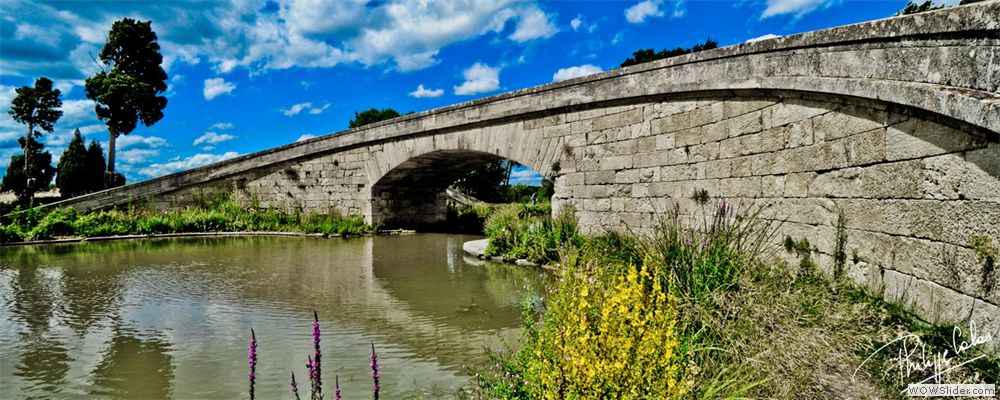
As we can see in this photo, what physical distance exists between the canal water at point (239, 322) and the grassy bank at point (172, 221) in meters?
3.85

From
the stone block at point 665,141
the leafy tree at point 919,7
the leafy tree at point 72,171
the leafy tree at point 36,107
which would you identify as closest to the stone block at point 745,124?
the stone block at point 665,141

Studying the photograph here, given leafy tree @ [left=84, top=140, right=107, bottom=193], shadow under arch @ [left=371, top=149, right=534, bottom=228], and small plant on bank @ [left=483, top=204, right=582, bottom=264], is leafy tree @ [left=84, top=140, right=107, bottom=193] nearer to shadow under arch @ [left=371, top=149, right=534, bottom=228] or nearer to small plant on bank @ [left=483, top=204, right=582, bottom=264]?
shadow under arch @ [left=371, top=149, right=534, bottom=228]

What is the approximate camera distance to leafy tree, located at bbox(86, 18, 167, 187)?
2361 cm

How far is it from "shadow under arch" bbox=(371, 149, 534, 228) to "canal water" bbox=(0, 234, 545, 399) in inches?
192

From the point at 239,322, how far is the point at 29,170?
88.0 feet

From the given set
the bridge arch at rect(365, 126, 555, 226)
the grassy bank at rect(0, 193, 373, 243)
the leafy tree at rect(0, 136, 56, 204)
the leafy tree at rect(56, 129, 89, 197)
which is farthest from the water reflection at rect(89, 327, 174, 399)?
the leafy tree at rect(0, 136, 56, 204)

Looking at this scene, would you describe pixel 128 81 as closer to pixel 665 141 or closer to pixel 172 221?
pixel 172 221

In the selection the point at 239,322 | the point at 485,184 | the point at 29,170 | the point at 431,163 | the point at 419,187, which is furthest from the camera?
the point at 485,184

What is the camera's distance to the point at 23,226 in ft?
40.8

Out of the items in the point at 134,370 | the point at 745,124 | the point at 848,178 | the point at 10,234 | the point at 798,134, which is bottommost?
the point at 134,370

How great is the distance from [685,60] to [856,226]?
3619 millimetres

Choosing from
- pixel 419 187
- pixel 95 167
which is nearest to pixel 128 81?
pixel 95 167

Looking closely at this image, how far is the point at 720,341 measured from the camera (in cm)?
312

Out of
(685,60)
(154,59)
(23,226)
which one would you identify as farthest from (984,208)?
(154,59)
